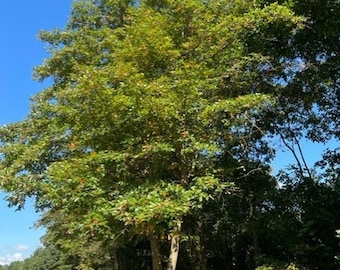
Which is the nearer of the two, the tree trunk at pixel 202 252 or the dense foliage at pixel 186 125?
the dense foliage at pixel 186 125

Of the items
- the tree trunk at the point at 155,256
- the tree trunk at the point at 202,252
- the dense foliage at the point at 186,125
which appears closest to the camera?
the dense foliage at the point at 186,125

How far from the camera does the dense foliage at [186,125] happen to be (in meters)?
6.68

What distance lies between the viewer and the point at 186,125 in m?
7.16

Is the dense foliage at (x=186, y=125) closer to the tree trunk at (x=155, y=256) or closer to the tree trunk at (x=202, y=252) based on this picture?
the tree trunk at (x=155, y=256)

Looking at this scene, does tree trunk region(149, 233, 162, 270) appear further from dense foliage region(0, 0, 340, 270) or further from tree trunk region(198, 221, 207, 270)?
tree trunk region(198, 221, 207, 270)

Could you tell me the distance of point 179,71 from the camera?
713cm

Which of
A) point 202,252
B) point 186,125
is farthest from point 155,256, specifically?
point 202,252

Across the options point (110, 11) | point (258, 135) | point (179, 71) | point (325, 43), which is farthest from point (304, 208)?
point (110, 11)

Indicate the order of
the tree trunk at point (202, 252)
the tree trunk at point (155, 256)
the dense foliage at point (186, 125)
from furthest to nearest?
the tree trunk at point (202, 252)
the tree trunk at point (155, 256)
the dense foliage at point (186, 125)

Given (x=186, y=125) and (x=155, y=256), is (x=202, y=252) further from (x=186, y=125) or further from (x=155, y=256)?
(x=186, y=125)

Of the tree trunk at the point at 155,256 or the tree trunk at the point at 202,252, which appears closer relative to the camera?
the tree trunk at the point at 155,256

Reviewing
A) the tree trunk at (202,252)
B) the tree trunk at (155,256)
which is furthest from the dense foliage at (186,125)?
the tree trunk at (202,252)

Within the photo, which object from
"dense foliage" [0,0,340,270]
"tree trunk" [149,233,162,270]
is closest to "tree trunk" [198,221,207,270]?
"dense foliage" [0,0,340,270]

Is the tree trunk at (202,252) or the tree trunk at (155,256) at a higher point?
the tree trunk at (202,252)
